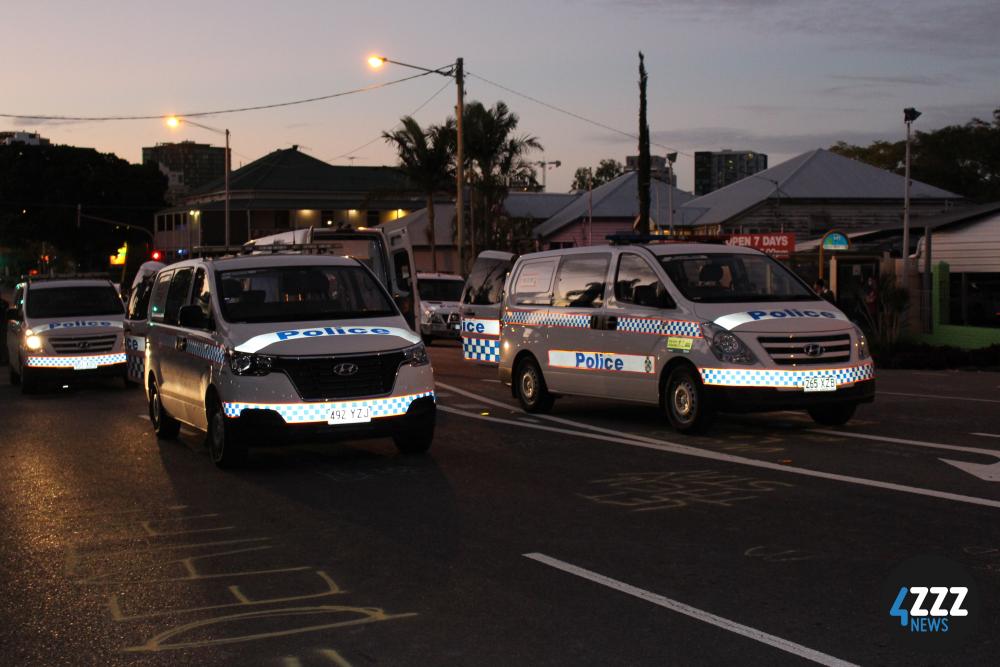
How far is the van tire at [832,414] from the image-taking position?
45.3 feet

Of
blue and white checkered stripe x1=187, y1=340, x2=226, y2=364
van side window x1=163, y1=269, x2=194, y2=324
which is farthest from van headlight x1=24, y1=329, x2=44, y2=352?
blue and white checkered stripe x1=187, y1=340, x2=226, y2=364

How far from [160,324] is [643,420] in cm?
579

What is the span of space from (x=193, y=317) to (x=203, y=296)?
0.53m

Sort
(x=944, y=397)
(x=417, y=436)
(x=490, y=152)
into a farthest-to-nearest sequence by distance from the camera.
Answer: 1. (x=490, y=152)
2. (x=944, y=397)
3. (x=417, y=436)

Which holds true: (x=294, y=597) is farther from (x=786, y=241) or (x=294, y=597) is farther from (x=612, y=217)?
(x=612, y=217)

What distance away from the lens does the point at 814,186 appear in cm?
6025

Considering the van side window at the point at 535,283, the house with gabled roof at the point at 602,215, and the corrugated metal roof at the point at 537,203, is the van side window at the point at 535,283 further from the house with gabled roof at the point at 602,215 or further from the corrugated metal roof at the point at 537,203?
the corrugated metal roof at the point at 537,203

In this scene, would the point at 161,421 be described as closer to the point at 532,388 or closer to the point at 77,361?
the point at 532,388

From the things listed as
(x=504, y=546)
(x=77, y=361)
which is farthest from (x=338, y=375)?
(x=77, y=361)

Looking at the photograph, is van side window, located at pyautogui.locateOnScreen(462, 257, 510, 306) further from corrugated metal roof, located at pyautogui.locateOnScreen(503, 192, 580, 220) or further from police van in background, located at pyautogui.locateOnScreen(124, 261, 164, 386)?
corrugated metal roof, located at pyautogui.locateOnScreen(503, 192, 580, 220)

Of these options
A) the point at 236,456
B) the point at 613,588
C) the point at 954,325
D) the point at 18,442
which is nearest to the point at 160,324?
the point at 18,442

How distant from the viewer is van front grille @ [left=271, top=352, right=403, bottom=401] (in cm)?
1135

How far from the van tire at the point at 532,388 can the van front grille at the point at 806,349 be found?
3749 mm

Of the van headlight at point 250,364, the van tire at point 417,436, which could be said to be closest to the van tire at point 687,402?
the van tire at point 417,436
